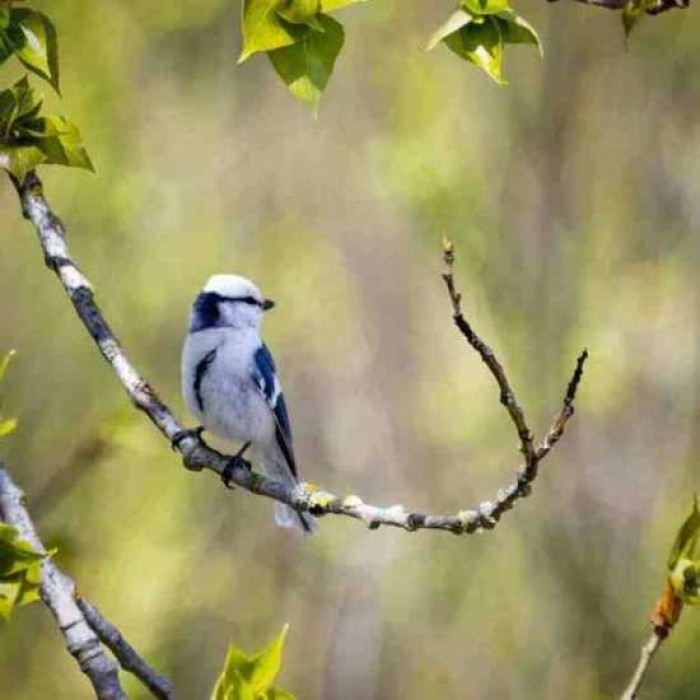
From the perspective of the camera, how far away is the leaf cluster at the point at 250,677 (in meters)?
1.28

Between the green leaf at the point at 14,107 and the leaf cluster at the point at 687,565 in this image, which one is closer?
the leaf cluster at the point at 687,565

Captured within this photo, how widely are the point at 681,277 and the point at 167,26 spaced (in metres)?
2.28

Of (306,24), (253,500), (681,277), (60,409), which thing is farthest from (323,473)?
(306,24)

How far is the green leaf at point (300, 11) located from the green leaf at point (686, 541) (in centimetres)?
48

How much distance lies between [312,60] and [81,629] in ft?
1.94

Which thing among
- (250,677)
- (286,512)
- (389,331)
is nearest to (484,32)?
(250,677)

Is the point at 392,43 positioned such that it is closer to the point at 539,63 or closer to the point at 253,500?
the point at 539,63

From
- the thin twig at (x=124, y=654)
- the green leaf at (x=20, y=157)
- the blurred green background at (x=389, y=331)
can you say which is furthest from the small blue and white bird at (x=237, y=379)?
the blurred green background at (x=389, y=331)

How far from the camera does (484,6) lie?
1272 millimetres

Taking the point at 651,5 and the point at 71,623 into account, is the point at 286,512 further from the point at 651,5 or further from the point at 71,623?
the point at 651,5

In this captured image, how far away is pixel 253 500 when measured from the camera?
674 centimetres

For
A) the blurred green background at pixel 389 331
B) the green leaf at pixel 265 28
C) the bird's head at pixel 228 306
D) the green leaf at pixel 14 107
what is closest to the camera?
the green leaf at pixel 265 28

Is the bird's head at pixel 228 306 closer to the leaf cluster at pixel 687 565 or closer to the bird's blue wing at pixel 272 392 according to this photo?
the bird's blue wing at pixel 272 392

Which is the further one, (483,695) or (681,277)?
(483,695)
